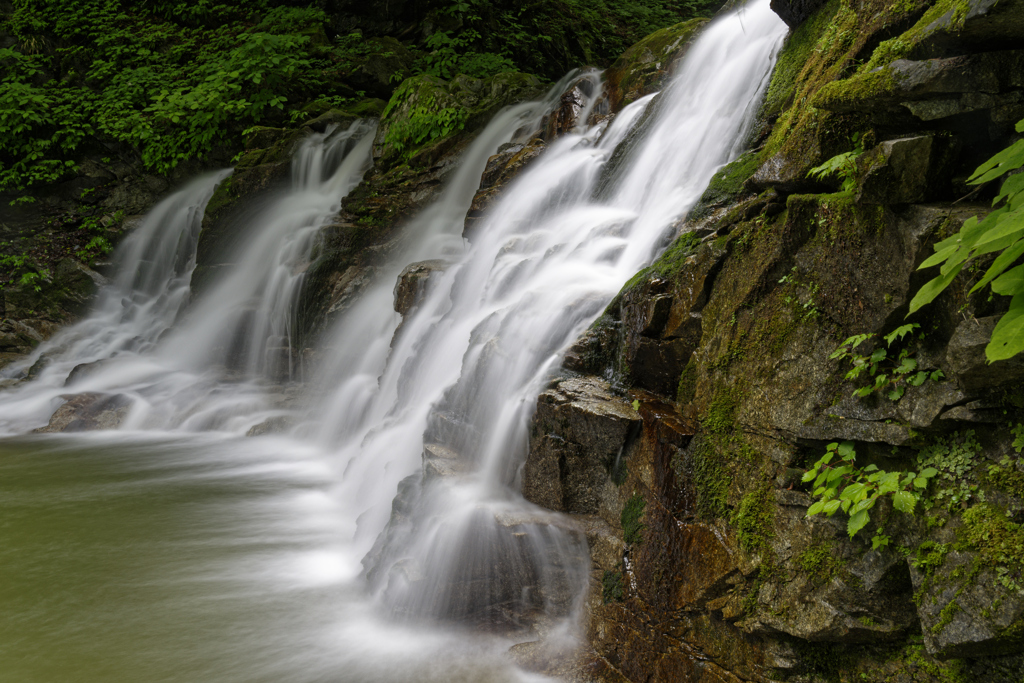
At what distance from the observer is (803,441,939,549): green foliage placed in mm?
2402

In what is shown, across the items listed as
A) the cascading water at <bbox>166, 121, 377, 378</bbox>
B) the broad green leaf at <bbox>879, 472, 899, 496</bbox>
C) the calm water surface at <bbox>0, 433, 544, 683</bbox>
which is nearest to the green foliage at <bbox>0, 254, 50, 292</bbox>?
the cascading water at <bbox>166, 121, 377, 378</bbox>

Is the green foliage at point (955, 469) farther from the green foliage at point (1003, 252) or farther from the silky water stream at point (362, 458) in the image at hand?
the silky water stream at point (362, 458)

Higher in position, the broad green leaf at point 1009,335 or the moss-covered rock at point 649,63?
the moss-covered rock at point 649,63

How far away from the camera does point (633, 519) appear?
3355 mm

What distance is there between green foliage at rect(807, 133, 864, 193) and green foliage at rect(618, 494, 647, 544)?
5.70 feet

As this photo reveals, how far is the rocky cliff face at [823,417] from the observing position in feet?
7.52

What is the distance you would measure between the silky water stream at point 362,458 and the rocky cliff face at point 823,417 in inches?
24.2

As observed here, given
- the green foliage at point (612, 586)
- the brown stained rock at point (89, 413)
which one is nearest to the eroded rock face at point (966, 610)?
the green foliage at point (612, 586)

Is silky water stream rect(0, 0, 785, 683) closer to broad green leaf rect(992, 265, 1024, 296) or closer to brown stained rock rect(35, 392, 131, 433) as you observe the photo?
brown stained rock rect(35, 392, 131, 433)

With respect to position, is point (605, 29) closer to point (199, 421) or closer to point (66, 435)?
point (199, 421)

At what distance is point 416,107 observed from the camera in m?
10.5

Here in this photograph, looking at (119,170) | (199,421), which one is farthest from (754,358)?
(119,170)

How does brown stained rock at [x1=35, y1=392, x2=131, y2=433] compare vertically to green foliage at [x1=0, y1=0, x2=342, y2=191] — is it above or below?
below

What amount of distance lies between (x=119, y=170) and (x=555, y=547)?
12902 mm
